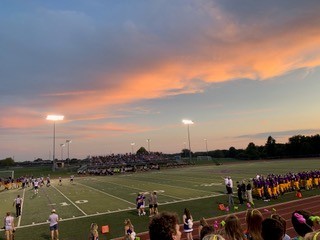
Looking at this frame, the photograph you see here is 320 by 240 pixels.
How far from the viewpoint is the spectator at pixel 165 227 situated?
2.67m

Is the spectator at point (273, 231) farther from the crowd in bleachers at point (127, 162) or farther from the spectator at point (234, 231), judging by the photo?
the crowd in bleachers at point (127, 162)

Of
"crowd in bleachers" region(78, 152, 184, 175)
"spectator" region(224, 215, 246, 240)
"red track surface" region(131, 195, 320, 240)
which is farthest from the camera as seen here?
"crowd in bleachers" region(78, 152, 184, 175)

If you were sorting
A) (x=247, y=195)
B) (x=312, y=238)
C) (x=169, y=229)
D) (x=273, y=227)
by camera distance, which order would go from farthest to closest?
1. (x=247, y=195)
2. (x=273, y=227)
3. (x=169, y=229)
4. (x=312, y=238)

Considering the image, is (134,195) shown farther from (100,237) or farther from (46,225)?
(100,237)

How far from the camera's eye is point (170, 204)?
20.0 meters

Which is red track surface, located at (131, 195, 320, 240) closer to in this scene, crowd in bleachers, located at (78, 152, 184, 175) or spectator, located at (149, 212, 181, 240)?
spectator, located at (149, 212, 181, 240)

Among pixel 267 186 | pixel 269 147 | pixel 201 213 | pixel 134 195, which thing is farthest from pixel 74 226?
pixel 269 147

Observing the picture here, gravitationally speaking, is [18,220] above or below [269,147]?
below

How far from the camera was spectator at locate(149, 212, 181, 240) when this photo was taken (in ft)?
8.76

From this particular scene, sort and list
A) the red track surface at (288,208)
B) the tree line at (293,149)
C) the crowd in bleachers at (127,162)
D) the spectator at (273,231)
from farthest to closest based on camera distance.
Answer: the tree line at (293,149) → the crowd in bleachers at (127,162) → the red track surface at (288,208) → the spectator at (273,231)

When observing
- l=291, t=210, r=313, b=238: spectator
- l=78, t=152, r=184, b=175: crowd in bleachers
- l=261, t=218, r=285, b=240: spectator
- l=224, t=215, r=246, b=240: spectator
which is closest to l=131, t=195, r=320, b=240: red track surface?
l=224, t=215, r=246, b=240: spectator

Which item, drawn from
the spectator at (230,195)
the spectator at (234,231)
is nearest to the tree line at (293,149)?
the spectator at (230,195)

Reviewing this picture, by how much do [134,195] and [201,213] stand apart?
9.45m

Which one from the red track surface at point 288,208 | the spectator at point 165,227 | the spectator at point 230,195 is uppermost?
the spectator at point 165,227
